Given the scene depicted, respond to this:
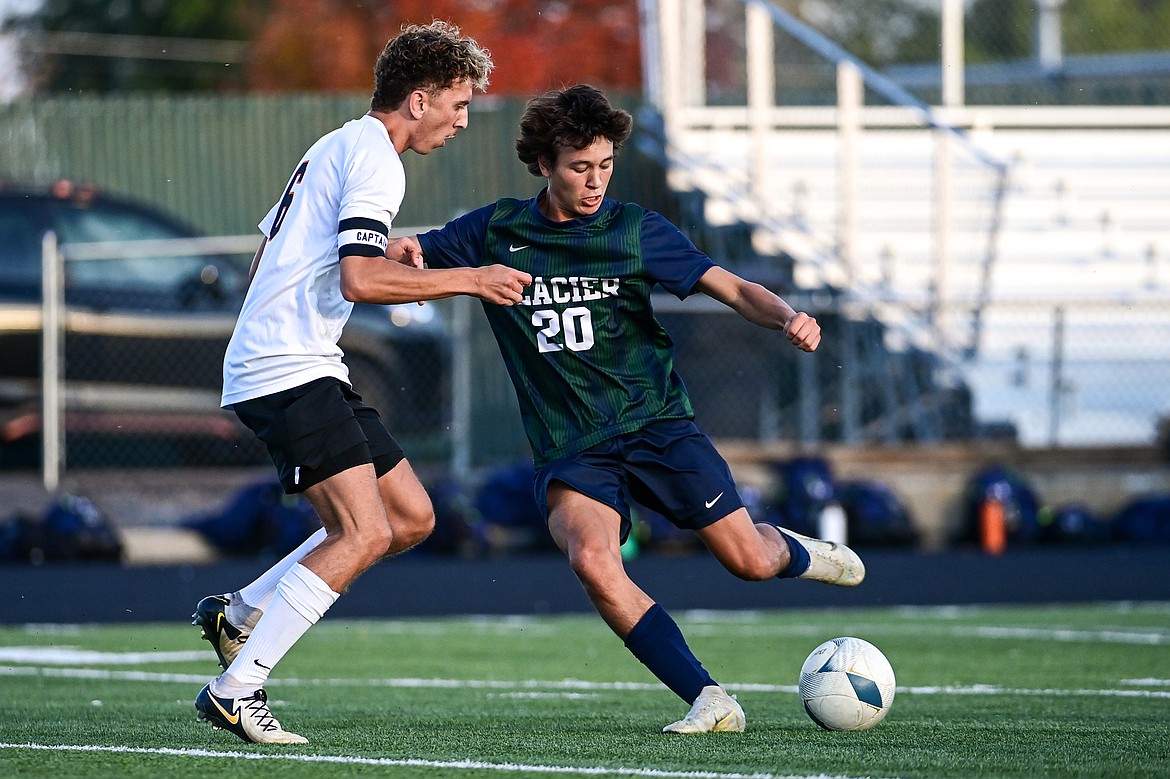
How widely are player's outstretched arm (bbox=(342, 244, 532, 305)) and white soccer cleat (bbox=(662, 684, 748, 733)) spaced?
1422mm

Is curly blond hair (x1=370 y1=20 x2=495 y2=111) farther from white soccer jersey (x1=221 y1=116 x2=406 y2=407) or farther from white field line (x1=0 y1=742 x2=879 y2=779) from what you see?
white field line (x1=0 y1=742 x2=879 y2=779)

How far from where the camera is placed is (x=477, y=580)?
40.4 feet

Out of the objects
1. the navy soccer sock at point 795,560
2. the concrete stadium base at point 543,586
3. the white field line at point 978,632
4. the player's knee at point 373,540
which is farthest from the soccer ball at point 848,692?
the concrete stadium base at point 543,586

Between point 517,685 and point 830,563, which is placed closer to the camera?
point 830,563

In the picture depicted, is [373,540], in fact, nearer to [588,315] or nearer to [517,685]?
[588,315]

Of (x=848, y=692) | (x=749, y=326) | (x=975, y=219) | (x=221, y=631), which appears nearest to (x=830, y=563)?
(x=848, y=692)

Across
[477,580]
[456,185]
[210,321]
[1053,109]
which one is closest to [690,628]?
[477,580]

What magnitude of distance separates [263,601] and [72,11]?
30603 millimetres

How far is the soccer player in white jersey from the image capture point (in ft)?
16.5

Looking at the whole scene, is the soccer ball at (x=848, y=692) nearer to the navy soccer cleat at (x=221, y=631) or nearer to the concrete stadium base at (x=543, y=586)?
the navy soccer cleat at (x=221, y=631)

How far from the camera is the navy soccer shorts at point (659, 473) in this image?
561 cm

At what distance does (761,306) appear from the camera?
5512mm

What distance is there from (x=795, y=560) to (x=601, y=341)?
3.46 ft

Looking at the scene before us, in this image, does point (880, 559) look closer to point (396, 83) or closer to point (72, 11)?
point (396, 83)
